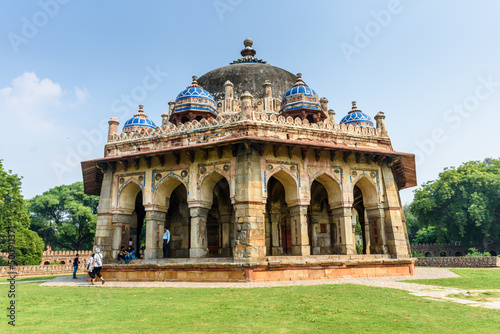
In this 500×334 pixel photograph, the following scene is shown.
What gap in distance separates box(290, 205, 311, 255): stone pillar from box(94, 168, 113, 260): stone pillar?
7.51 metres

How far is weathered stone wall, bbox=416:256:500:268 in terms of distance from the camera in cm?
2469

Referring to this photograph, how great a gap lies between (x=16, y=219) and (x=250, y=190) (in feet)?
77.4

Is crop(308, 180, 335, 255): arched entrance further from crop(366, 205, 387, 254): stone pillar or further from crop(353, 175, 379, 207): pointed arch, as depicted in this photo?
crop(366, 205, 387, 254): stone pillar

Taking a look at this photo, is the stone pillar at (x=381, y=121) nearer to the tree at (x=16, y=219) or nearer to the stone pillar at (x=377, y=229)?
the stone pillar at (x=377, y=229)

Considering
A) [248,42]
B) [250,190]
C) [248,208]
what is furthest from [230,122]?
[248,42]

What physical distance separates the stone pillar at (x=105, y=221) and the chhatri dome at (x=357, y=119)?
11918mm

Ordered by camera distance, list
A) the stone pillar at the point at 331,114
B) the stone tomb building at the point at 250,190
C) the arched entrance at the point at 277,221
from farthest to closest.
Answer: the stone pillar at the point at 331,114 → the arched entrance at the point at 277,221 → the stone tomb building at the point at 250,190

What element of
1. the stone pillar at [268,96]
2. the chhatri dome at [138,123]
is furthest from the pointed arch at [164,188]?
the stone pillar at [268,96]

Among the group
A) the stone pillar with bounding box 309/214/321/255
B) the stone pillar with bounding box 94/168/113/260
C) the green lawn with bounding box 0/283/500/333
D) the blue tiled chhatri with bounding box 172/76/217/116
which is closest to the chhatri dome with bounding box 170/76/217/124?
the blue tiled chhatri with bounding box 172/76/217/116

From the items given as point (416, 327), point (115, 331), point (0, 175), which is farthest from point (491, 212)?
point (0, 175)

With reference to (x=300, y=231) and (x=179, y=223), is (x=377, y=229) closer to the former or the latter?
(x=300, y=231)

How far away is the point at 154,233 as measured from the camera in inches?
590

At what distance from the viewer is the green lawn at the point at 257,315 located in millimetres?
5008

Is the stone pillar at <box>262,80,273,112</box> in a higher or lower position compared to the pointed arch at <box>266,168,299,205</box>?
higher
